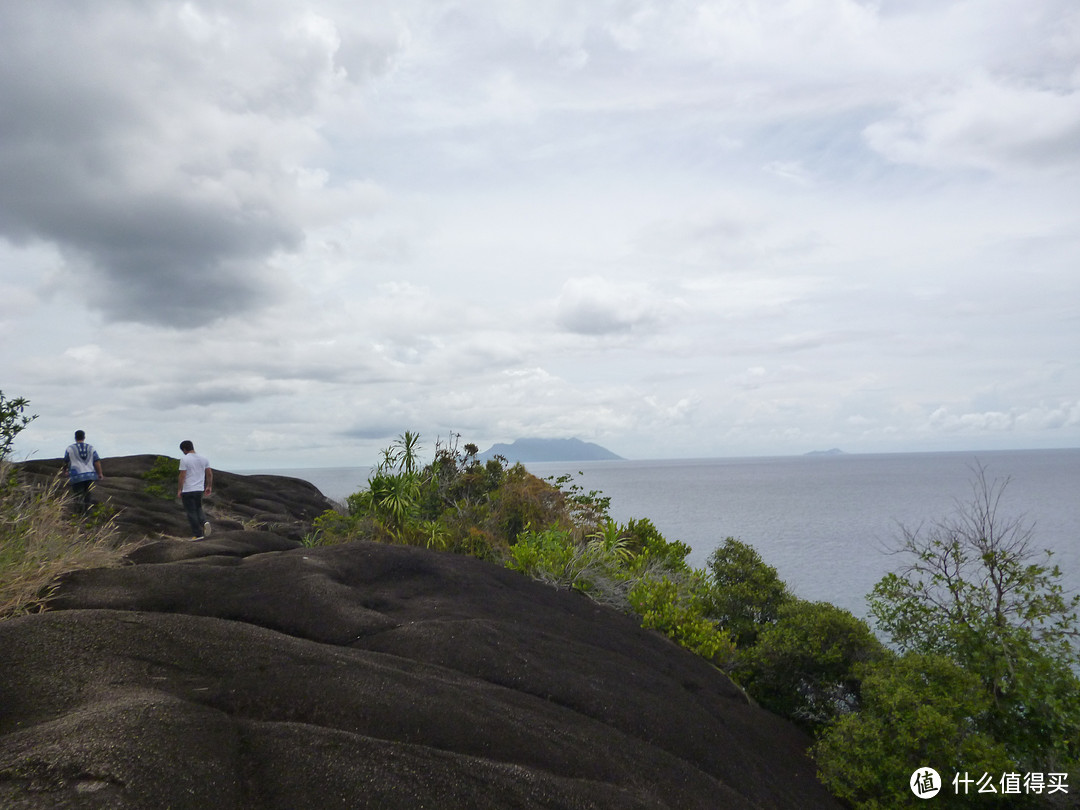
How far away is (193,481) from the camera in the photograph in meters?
18.6

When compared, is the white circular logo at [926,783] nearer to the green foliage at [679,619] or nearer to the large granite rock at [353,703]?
the large granite rock at [353,703]

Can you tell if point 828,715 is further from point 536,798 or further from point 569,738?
point 536,798

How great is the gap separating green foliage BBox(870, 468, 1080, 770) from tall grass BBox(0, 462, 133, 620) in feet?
46.1

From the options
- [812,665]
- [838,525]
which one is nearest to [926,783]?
[812,665]

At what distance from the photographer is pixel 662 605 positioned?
14.1m

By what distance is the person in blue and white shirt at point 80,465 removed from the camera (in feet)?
65.8

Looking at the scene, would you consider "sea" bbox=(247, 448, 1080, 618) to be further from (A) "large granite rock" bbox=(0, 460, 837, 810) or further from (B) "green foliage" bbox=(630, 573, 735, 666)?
(A) "large granite rock" bbox=(0, 460, 837, 810)

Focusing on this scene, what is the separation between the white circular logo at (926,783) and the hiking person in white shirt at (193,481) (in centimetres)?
1688

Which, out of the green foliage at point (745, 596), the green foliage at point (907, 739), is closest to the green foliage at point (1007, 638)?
the green foliage at point (907, 739)

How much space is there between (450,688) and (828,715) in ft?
27.7

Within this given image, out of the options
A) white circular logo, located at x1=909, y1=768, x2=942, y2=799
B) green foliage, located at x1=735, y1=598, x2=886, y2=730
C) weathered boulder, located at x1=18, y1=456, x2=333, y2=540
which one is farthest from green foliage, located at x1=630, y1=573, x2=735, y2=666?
weathered boulder, located at x1=18, y1=456, x2=333, y2=540

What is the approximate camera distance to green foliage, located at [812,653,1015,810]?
32.5 ft

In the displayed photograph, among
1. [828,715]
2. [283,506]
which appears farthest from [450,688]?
[283,506]

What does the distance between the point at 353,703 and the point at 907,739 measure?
8.11 metres
